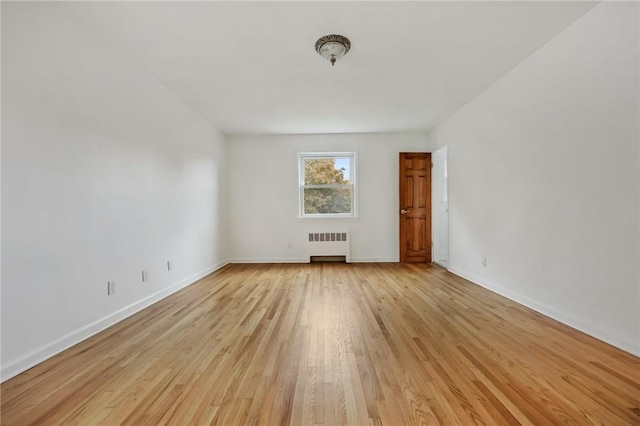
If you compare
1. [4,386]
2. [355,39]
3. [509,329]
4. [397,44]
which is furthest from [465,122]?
[4,386]

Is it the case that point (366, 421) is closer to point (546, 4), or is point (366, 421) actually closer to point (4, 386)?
point (4, 386)

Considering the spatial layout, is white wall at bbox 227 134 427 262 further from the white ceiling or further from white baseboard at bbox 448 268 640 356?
white baseboard at bbox 448 268 640 356

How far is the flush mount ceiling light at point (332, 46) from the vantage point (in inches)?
98.1

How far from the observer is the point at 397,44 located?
2.63m

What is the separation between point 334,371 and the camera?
179 cm

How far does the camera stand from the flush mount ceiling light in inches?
98.1

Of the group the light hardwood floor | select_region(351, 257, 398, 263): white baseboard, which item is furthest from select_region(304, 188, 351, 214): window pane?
the light hardwood floor

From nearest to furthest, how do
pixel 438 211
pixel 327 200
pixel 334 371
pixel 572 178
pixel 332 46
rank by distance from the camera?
pixel 334 371
pixel 572 178
pixel 332 46
pixel 438 211
pixel 327 200

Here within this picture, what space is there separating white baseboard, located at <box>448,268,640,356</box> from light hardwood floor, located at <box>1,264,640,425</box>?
8cm

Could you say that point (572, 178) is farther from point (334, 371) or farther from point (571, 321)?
point (334, 371)

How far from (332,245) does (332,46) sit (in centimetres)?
371

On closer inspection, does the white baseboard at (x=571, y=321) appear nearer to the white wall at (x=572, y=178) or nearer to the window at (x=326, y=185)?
the white wall at (x=572, y=178)

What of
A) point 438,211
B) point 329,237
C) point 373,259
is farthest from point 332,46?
point 373,259

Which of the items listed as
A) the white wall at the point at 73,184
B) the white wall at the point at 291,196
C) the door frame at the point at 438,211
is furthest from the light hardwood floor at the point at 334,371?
the white wall at the point at 291,196
